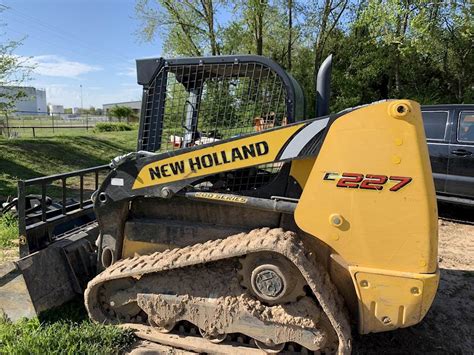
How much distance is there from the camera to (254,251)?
2752 millimetres

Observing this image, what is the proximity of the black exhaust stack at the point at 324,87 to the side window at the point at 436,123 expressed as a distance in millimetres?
4955

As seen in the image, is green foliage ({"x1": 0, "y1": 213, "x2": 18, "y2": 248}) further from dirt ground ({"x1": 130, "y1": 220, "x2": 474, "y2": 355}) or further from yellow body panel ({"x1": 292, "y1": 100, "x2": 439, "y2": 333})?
yellow body panel ({"x1": 292, "y1": 100, "x2": 439, "y2": 333})

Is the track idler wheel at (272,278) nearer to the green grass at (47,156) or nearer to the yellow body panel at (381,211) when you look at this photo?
the yellow body panel at (381,211)

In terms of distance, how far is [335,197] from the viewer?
2680 millimetres

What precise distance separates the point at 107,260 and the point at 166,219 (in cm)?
64

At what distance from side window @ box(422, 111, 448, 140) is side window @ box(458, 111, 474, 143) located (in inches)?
9.5

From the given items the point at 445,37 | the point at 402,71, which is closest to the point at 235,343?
the point at 445,37

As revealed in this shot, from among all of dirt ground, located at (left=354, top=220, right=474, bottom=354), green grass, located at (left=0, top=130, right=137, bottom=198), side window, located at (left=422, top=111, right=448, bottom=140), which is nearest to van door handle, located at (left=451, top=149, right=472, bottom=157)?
side window, located at (left=422, top=111, right=448, bottom=140)

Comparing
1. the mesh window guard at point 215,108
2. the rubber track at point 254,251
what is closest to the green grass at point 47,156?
the rubber track at point 254,251

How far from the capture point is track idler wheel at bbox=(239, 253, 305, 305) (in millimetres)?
2779

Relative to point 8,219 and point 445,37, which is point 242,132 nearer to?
point 8,219

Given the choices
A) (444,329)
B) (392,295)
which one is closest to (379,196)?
(392,295)

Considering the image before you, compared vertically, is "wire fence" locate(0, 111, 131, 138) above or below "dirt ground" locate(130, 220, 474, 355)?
above

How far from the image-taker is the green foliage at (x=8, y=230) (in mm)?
5273
